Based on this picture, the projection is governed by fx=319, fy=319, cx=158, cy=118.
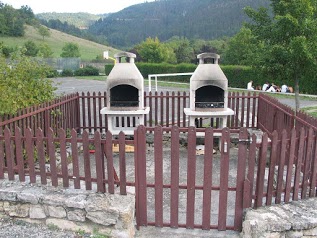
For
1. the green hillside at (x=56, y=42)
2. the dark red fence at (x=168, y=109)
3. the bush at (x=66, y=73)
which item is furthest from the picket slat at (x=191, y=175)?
the green hillside at (x=56, y=42)

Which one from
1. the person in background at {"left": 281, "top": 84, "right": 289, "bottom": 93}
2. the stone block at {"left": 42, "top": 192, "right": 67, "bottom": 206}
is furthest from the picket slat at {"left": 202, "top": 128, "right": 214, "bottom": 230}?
the person in background at {"left": 281, "top": 84, "right": 289, "bottom": 93}

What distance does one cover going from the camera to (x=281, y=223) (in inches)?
145

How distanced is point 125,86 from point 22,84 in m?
2.58

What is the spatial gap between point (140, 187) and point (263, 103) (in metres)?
5.26

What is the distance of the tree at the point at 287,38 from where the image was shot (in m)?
9.34

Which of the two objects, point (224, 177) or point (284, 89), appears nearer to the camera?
point (224, 177)

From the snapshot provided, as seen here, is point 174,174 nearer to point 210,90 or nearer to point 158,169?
point 158,169

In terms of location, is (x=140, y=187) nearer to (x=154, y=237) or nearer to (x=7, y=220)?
(x=154, y=237)

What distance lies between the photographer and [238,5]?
120812mm

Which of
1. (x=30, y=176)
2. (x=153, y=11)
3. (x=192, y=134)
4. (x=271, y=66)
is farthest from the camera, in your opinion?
(x=153, y=11)

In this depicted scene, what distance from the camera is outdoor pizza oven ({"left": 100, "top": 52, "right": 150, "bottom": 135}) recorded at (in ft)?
25.4

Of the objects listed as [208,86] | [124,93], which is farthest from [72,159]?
[208,86]

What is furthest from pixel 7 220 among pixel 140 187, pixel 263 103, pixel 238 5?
pixel 238 5

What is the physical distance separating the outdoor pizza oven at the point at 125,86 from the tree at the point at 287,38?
15.1 feet
